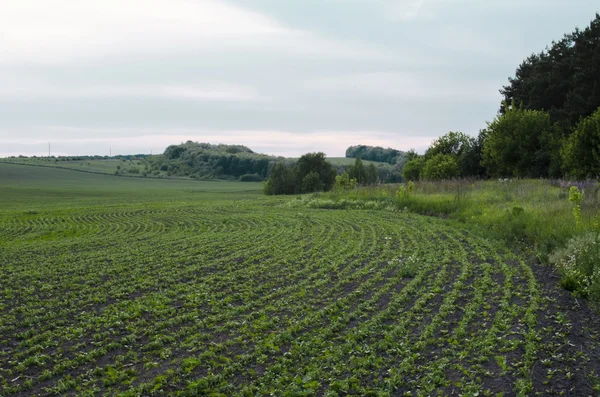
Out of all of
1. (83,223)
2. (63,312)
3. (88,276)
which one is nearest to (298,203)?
(83,223)

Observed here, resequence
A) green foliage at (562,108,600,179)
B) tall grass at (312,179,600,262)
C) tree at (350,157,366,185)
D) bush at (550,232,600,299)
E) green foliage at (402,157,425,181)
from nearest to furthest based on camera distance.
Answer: bush at (550,232,600,299)
tall grass at (312,179,600,262)
green foliage at (562,108,600,179)
green foliage at (402,157,425,181)
tree at (350,157,366,185)

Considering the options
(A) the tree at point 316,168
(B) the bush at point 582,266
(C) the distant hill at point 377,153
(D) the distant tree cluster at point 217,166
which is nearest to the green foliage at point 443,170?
(A) the tree at point 316,168

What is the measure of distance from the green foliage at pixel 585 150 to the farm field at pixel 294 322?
17.6 meters

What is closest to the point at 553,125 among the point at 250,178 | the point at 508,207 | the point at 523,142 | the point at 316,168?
the point at 523,142

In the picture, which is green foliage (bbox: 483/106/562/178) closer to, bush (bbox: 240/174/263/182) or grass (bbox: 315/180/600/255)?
grass (bbox: 315/180/600/255)

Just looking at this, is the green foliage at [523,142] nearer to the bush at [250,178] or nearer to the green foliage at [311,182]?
the green foliage at [311,182]

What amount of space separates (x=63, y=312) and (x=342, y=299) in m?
4.92

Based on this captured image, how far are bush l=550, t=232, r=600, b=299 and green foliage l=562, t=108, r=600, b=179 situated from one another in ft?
64.9

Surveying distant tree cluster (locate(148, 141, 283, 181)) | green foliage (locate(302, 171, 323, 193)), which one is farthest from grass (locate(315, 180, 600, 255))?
distant tree cluster (locate(148, 141, 283, 181))

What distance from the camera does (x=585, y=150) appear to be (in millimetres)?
29312

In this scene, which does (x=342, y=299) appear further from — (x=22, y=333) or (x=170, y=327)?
(x=22, y=333)

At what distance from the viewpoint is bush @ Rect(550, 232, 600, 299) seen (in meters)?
9.03

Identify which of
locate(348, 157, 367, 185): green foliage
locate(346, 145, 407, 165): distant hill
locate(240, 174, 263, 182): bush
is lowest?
locate(240, 174, 263, 182): bush

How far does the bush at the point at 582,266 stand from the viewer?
903 cm
